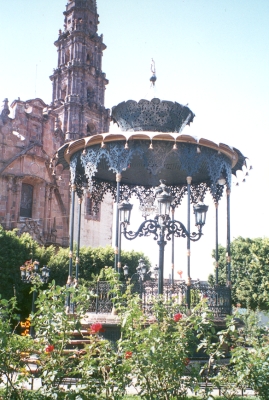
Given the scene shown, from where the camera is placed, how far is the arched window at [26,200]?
98.4 ft

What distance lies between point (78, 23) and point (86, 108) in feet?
28.8

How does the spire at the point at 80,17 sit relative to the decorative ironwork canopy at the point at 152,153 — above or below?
above

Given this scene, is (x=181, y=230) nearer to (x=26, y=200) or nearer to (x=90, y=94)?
(x=26, y=200)

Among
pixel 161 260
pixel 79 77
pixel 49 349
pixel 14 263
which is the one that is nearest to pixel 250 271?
pixel 14 263

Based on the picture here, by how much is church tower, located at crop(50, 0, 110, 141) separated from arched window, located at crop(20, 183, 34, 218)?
578cm

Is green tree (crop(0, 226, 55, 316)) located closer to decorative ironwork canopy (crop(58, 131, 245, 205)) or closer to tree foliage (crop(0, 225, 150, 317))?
tree foliage (crop(0, 225, 150, 317))

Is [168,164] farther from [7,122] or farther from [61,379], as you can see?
[7,122]

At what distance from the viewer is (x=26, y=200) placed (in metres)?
30.3

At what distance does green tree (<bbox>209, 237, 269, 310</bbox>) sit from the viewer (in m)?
25.4

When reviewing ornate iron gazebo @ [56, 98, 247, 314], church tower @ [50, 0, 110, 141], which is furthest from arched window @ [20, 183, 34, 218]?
ornate iron gazebo @ [56, 98, 247, 314]

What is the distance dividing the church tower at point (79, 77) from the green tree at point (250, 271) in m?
15.6

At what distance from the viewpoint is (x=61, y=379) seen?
18.0ft

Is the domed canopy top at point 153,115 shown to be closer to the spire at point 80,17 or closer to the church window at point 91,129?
the church window at point 91,129

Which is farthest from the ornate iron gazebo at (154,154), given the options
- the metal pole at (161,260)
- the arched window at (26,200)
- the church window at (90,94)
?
the church window at (90,94)
